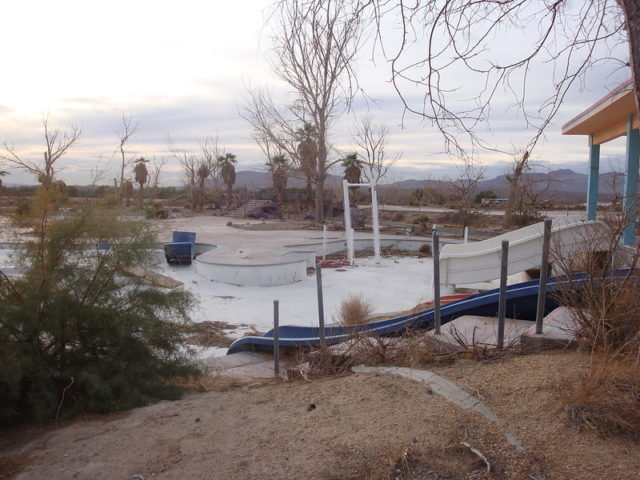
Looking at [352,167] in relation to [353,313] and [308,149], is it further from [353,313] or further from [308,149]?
[353,313]

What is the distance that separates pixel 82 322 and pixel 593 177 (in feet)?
37.4

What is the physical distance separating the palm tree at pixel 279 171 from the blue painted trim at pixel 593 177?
3287cm

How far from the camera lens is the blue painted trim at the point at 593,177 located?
12883mm

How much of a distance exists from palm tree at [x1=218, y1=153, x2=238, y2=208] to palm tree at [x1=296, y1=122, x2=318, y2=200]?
1358cm

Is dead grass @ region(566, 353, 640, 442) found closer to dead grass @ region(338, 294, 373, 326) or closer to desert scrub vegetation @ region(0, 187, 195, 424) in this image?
desert scrub vegetation @ region(0, 187, 195, 424)

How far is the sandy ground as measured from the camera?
3.15 meters

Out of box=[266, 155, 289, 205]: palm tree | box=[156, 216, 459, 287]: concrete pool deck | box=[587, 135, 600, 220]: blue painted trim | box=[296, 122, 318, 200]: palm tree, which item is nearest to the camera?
box=[587, 135, 600, 220]: blue painted trim

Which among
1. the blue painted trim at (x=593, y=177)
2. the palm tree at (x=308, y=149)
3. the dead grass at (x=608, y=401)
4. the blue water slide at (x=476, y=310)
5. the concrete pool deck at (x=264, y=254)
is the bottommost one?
the concrete pool deck at (x=264, y=254)

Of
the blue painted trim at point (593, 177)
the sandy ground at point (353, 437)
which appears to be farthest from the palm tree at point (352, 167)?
the sandy ground at point (353, 437)

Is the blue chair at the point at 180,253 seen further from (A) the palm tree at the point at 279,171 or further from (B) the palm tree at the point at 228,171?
(B) the palm tree at the point at 228,171

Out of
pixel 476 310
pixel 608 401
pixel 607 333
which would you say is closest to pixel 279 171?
pixel 476 310

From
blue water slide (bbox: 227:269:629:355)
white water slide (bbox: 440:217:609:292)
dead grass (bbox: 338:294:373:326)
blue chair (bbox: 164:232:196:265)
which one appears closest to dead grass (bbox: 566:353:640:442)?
blue water slide (bbox: 227:269:629:355)

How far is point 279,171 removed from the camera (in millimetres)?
45844

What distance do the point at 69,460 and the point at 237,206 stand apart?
47.9 m
